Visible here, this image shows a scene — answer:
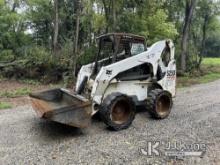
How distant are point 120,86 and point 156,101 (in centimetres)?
88

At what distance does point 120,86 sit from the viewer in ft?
21.9

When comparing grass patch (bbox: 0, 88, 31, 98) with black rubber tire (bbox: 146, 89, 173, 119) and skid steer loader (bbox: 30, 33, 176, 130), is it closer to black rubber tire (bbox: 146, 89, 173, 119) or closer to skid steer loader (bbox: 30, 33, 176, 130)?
skid steer loader (bbox: 30, 33, 176, 130)

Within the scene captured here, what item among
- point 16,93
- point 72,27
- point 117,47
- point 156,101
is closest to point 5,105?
point 16,93

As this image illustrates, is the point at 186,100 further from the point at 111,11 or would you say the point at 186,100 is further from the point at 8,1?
the point at 8,1

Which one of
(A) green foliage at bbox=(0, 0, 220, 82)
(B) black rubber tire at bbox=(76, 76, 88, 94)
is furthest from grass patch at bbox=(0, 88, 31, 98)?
(B) black rubber tire at bbox=(76, 76, 88, 94)

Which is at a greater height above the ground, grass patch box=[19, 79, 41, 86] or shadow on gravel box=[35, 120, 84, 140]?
grass patch box=[19, 79, 41, 86]

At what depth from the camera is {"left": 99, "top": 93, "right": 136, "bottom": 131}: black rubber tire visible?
6020 mm

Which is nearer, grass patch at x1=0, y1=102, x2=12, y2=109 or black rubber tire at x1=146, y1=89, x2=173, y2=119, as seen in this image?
black rubber tire at x1=146, y1=89, x2=173, y2=119

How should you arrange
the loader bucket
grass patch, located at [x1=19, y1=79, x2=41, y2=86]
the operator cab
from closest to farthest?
the loader bucket
the operator cab
grass patch, located at [x1=19, y1=79, x2=41, y2=86]

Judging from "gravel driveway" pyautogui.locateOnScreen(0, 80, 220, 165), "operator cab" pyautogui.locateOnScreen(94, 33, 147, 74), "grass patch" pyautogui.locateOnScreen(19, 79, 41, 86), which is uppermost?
"operator cab" pyautogui.locateOnScreen(94, 33, 147, 74)

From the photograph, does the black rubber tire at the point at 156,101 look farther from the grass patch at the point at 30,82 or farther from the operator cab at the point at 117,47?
the grass patch at the point at 30,82

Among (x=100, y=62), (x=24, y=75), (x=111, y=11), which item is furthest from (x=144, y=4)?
(x=100, y=62)

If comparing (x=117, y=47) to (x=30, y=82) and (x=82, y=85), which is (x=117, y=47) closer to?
(x=82, y=85)

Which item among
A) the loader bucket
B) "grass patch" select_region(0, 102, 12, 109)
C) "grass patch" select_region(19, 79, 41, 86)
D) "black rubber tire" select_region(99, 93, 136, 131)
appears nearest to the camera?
the loader bucket
